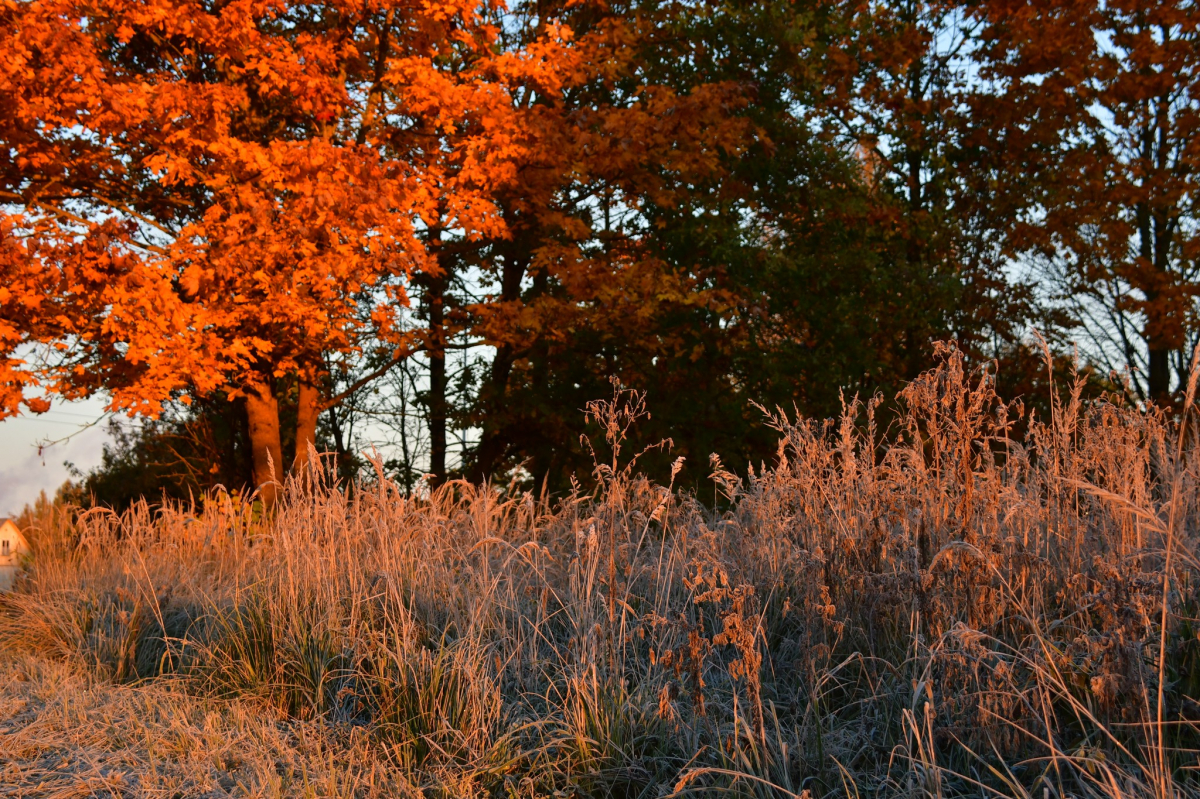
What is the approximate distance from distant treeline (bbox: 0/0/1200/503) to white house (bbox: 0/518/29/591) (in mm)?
1787

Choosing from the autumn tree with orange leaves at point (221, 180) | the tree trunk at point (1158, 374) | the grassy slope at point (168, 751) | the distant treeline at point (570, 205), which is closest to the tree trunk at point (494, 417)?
the distant treeline at point (570, 205)

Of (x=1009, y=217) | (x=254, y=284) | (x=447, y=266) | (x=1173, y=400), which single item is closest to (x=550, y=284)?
(x=447, y=266)

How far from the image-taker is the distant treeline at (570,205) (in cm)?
884

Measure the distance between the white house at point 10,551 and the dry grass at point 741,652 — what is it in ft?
13.7

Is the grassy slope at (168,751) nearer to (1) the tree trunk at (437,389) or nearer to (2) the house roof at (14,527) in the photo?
(2) the house roof at (14,527)

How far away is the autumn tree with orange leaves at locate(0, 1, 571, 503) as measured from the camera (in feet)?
27.9

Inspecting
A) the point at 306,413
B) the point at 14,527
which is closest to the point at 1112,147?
the point at 306,413

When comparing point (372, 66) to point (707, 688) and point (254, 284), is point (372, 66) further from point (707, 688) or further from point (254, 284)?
point (707, 688)

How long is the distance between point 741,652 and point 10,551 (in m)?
9.78

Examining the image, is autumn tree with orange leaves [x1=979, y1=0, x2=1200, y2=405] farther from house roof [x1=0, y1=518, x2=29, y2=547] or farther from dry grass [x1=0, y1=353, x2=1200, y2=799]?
house roof [x1=0, y1=518, x2=29, y2=547]

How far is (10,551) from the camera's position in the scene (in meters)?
10.5

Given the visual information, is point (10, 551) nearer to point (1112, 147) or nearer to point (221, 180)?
point (221, 180)

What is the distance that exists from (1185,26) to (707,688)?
11681mm

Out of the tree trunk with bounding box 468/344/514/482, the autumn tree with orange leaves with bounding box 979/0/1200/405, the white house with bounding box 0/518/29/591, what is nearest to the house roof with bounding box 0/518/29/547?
the white house with bounding box 0/518/29/591
